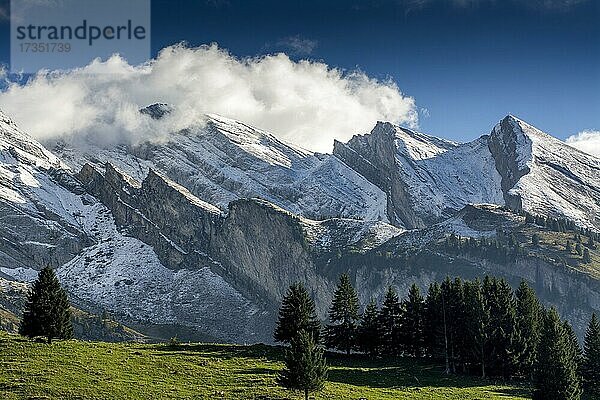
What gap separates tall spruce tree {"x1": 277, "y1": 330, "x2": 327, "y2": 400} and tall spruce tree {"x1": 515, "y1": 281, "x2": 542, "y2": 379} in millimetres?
40726

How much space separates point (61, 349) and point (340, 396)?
36997mm

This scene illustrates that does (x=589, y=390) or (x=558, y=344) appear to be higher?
(x=558, y=344)

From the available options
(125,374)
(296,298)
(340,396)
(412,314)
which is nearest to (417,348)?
(412,314)

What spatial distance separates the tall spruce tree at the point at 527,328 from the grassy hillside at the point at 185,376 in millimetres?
9097

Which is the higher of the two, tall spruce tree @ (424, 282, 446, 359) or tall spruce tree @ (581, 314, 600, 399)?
tall spruce tree @ (424, 282, 446, 359)

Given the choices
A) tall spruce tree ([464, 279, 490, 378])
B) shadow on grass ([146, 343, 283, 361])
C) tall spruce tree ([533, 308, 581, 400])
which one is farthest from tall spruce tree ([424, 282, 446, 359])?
shadow on grass ([146, 343, 283, 361])

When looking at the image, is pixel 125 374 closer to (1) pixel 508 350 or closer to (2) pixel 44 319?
(2) pixel 44 319

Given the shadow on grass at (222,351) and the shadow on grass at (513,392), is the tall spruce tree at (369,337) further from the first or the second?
the shadow on grass at (513,392)

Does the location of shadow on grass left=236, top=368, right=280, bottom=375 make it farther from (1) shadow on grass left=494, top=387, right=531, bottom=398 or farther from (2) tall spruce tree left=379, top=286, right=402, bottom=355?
(2) tall spruce tree left=379, top=286, right=402, bottom=355

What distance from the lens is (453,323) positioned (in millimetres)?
110188

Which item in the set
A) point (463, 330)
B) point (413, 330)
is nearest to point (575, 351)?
point (463, 330)

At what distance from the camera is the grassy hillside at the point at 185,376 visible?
2650 inches

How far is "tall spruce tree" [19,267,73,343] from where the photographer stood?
85.4m

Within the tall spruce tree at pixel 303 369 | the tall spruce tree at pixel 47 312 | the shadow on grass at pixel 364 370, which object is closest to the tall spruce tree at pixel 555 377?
the shadow on grass at pixel 364 370
